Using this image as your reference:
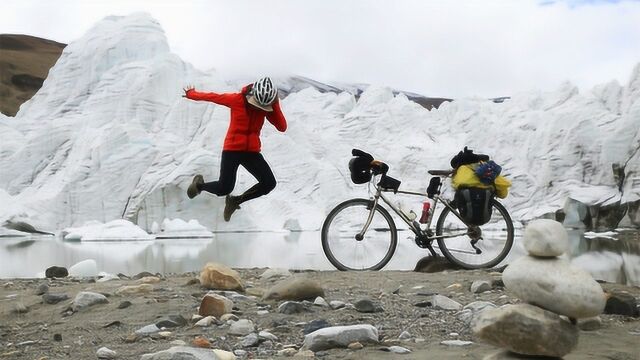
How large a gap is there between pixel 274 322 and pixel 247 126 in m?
1.93

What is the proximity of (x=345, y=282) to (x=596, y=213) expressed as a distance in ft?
93.7

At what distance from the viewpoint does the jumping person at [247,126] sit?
4.50 m


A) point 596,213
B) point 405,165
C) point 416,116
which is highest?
point 416,116

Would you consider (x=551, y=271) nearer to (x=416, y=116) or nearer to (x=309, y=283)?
(x=309, y=283)

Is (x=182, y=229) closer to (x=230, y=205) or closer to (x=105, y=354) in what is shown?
(x=230, y=205)

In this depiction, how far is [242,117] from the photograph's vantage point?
4.60 metres

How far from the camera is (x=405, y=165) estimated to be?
35906mm

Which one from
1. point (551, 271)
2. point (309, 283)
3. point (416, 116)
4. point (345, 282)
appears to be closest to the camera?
point (551, 271)

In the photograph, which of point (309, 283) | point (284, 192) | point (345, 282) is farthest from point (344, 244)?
point (284, 192)

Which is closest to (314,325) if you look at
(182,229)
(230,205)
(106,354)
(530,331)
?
(106,354)

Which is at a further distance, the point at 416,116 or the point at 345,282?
the point at 416,116

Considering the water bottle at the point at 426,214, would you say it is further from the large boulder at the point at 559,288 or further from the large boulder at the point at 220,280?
the large boulder at the point at 559,288

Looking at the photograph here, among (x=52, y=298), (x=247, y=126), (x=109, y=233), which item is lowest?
(x=109, y=233)

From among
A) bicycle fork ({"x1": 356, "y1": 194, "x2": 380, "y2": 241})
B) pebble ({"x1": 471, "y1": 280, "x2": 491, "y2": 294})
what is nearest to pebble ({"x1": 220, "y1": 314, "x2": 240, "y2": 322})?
pebble ({"x1": 471, "y1": 280, "x2": 491, "y2": 294})
